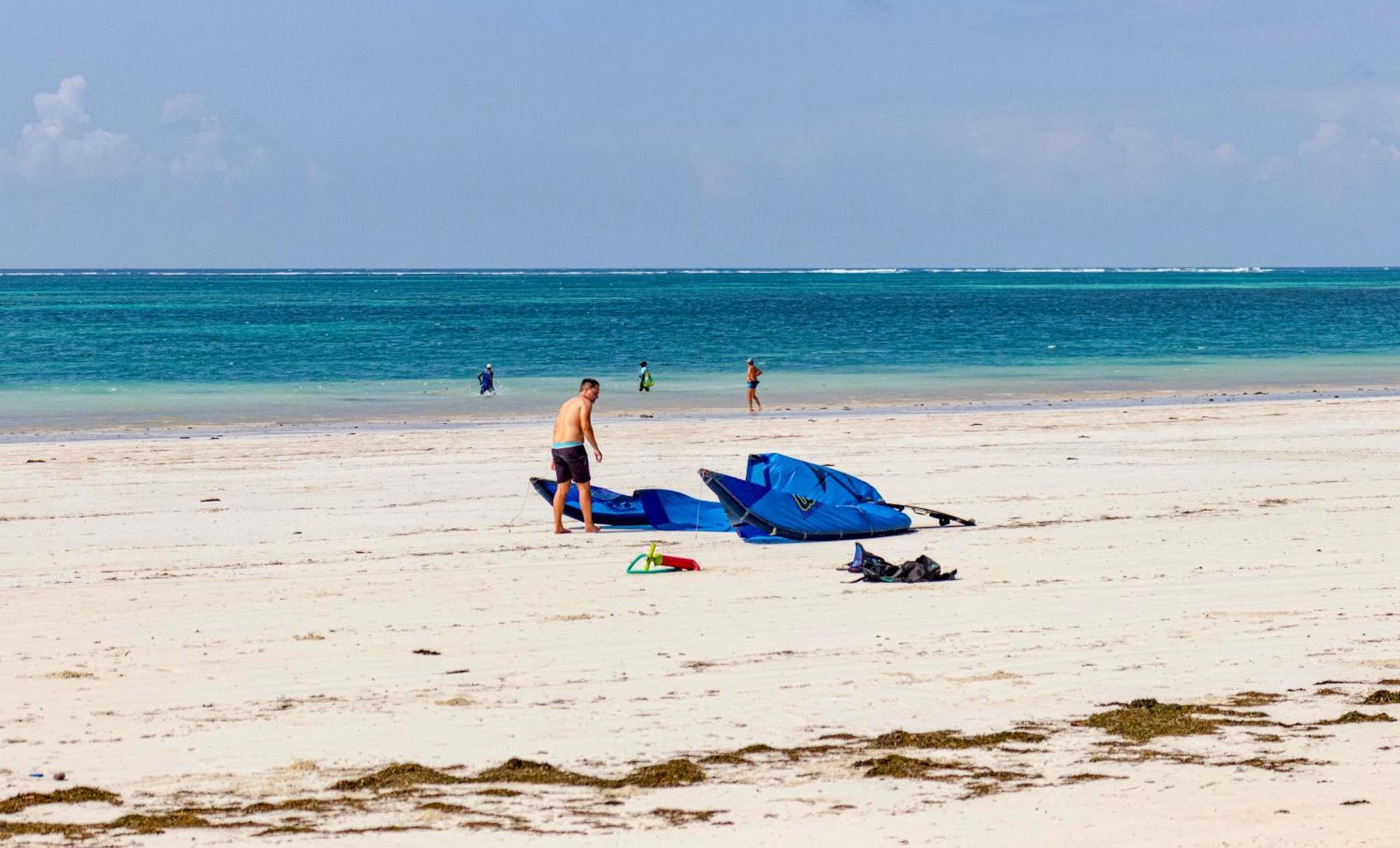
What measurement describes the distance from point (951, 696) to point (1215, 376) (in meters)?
35.3

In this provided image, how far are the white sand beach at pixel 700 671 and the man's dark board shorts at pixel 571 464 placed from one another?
1.91 ft

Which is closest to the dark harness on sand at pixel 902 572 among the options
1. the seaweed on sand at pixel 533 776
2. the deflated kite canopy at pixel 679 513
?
the deflated kite canopy at pixel 679 513

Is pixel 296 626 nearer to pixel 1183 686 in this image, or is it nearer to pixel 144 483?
pixel 1183 686

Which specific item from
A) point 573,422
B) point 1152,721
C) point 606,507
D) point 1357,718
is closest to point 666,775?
point 1152,721

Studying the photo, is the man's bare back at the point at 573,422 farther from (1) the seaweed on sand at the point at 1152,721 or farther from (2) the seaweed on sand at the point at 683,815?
(2) the seaweed on sand at the point at 683,815

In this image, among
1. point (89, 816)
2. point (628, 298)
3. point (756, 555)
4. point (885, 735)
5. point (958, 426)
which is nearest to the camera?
point (89, 816)

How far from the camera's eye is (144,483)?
17.8 m

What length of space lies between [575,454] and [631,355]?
37.6m

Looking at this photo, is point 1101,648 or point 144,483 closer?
point 1101,648

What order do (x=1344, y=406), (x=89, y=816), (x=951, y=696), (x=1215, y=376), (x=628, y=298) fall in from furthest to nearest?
(x=628, y=298) → (x=1215, y=376) → (x=1344, y=406) → (x=951, y=696) → (x=89, y=816)

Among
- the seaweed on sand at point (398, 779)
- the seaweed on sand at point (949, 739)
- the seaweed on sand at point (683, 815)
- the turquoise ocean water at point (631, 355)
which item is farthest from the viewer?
the turquoise ocean water at point (631, 355)

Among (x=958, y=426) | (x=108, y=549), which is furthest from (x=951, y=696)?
(x=958, y=426)

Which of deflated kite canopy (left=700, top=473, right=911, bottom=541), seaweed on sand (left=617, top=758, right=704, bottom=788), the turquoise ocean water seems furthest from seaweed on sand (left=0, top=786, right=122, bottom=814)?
the turquoise ocean water

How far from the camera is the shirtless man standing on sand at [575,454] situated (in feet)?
45.3
